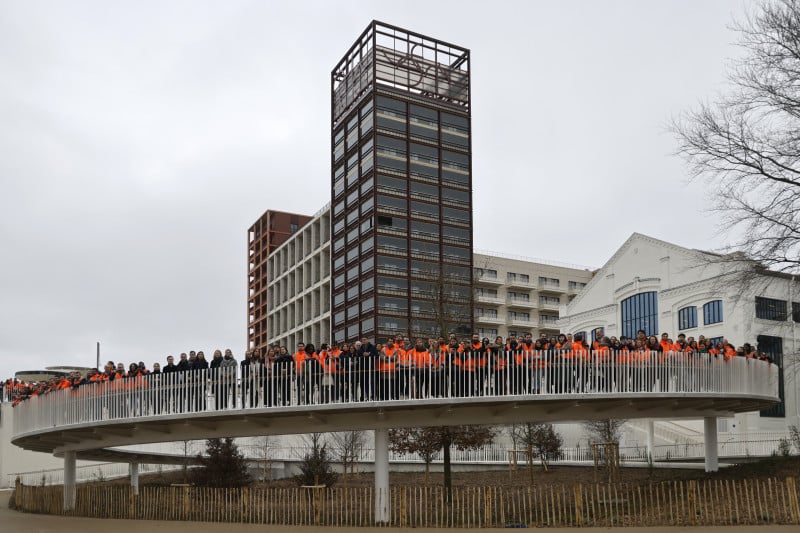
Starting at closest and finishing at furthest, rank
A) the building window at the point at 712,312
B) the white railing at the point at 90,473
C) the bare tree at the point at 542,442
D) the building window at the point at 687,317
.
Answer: the bare tree at the point at 542,442 → the white railing at the point at 90,473 → the building window at the point at 712,312 → the building window at the point at 687,317

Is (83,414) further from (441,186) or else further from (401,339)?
(441,186)

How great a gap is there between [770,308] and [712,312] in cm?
385

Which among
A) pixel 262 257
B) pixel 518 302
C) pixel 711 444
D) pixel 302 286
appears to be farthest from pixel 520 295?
pixel 711 444

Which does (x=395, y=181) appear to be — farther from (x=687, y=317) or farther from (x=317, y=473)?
(x=317, y=473)

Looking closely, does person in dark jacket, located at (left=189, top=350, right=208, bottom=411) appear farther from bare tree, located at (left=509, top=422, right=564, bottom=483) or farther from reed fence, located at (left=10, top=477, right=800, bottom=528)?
bare tree, located at (left=509, top=422, right=564, bottom=483)

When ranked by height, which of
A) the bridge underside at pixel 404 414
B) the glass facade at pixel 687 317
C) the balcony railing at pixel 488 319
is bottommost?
the bridge underside at pixel 404 414

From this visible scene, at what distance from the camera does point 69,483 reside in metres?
34.2

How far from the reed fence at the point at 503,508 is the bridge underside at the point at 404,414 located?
6.42ft

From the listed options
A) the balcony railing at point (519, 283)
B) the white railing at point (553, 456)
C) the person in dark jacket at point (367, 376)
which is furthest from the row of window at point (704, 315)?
the balcony railing at point (519, 283)

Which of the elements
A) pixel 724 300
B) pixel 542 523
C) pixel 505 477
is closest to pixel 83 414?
pixel 542 523

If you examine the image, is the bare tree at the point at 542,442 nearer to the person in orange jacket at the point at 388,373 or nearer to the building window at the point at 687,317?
the building window at the point at 687,317

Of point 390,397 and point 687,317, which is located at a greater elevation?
point 687,317

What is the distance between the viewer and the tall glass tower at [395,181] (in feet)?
299

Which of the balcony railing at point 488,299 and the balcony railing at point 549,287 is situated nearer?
the balcony railing at point 488,299
